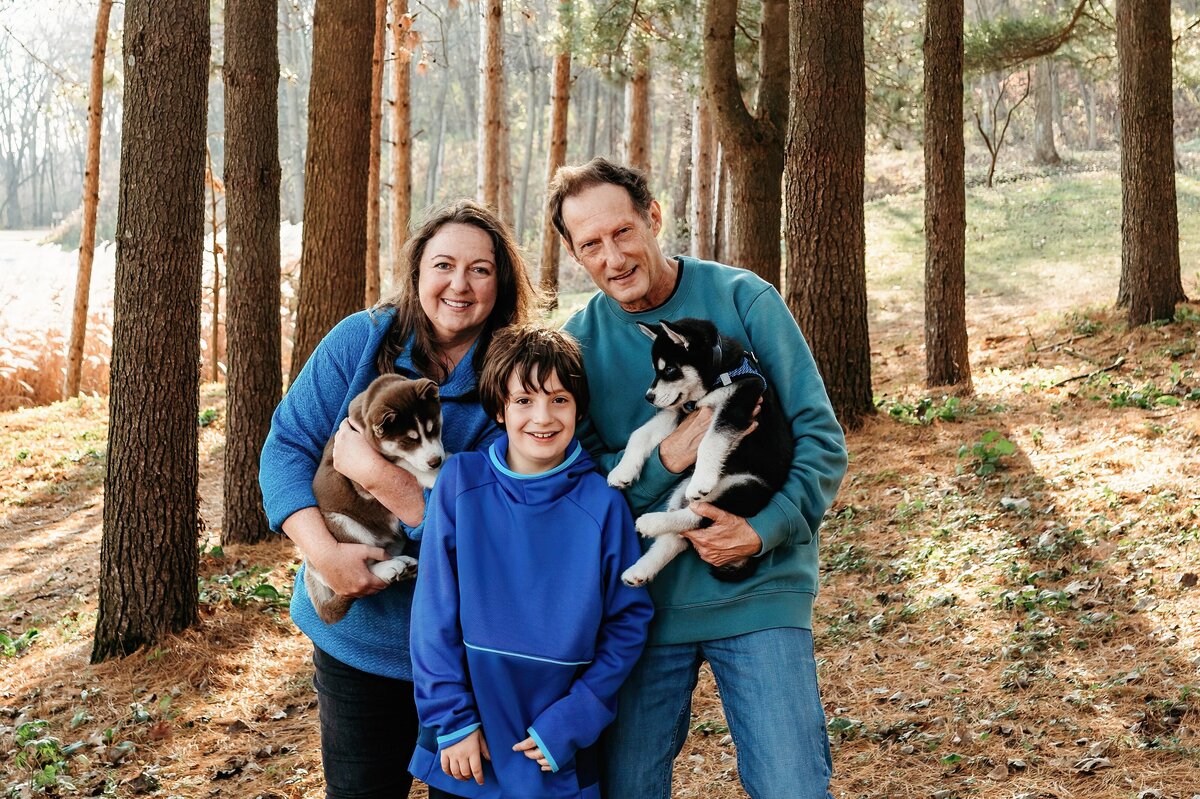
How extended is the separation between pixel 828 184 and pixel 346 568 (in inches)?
256

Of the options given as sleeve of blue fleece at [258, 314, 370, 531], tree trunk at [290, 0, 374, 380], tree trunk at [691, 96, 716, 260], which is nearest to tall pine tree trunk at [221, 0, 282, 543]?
tree trunk at [290, 0, 374, 380]

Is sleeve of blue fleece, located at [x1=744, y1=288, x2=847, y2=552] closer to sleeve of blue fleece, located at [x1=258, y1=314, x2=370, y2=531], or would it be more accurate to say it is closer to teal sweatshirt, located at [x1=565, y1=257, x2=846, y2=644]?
teal sweatshirt, located at [x1=565, y1=257, x2=846, y2=644]

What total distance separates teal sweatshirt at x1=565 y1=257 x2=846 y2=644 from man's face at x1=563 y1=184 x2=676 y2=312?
0.41ft

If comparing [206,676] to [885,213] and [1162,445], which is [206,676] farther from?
[885,213]

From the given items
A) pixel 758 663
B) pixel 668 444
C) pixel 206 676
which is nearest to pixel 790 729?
pixel 758 663

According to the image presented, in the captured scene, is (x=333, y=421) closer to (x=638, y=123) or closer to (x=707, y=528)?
(x=707, y=528)

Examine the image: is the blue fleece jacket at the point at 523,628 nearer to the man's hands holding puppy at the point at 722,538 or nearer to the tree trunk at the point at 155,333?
the man's hands holding puppy at the point at 722,538

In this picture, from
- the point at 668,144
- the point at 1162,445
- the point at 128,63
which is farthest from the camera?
the point at 668,144

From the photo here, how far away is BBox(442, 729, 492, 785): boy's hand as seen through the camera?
8.94 ft

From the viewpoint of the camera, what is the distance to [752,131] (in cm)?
1070

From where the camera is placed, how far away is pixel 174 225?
604 centimetres

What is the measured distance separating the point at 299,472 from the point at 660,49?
55.8 ft

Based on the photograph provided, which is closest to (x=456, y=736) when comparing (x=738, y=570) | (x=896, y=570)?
(x=738, y=570)

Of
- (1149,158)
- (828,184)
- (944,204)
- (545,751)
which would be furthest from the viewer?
(1149,158)
